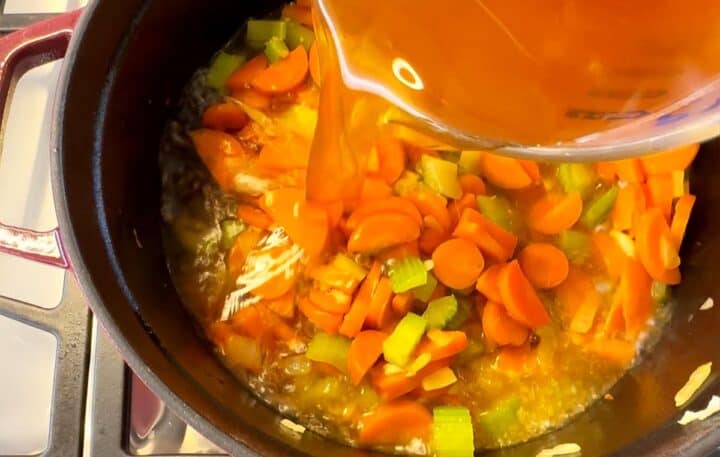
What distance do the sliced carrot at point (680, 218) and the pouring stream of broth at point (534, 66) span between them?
1.85ft

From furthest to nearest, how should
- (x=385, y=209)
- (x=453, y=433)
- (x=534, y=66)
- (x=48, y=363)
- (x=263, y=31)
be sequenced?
(x=263, y=31)
(x=48, y=363)
(x=385, y=209)
(x=453, y=433)
(x=534, y=66)

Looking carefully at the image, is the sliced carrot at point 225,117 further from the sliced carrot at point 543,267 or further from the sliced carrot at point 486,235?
the sliced carrot at point 543,267

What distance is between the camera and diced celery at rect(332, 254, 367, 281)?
159cm

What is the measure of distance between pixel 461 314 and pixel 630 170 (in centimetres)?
44

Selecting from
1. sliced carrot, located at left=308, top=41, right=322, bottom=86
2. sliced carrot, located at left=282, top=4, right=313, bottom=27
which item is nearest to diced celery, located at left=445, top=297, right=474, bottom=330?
sliced carrot, located at left=308, top=41, right=322, bottom=86

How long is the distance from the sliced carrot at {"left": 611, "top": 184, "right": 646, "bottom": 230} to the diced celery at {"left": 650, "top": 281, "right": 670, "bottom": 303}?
5.0 inches

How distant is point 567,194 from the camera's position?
1.69m

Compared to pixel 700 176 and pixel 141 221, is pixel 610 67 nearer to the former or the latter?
pixel 700 176

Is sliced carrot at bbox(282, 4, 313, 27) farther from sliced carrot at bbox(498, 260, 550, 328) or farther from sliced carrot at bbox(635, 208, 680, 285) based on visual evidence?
sliced carrot at bbox(635, 208, 680, 285)

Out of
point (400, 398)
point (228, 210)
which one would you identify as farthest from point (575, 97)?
point (228, 210)

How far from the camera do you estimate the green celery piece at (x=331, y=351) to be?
5.14 feet

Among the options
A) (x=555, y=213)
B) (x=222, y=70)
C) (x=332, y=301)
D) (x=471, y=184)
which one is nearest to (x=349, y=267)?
(x=332, y=301)

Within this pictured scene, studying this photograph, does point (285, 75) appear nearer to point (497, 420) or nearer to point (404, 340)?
point (404, 340)

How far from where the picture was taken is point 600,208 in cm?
167
